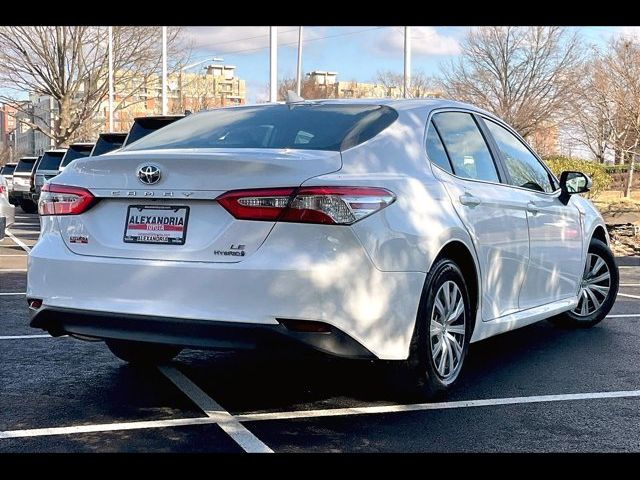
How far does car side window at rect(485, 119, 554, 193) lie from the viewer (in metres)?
5.71

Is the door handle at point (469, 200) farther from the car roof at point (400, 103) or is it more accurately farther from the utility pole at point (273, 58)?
the utility pole at point (273, 58)

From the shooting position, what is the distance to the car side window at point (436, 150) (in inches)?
186

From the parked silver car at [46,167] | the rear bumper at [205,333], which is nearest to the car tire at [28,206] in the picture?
the parked silver car at [46,167]

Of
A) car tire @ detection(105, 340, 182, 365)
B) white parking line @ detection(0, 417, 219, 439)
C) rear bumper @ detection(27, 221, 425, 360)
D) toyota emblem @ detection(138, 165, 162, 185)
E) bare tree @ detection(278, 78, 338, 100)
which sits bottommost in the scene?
white parking line @ detection(0, 417, 219, 439)

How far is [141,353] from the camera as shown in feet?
17.4

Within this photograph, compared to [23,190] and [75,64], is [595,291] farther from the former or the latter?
[75,64]

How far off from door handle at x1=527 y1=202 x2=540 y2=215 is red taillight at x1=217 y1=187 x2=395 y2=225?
209 centimetres

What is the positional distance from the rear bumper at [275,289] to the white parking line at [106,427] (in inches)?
19.7

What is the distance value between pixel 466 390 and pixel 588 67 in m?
27.0

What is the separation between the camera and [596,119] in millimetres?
32281

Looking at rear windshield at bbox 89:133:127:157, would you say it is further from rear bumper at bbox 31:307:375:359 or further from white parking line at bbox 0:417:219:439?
white parking line at bbox 0:417:219:439

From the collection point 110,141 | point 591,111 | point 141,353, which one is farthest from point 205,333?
point 591,111

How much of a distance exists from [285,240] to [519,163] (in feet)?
8.87

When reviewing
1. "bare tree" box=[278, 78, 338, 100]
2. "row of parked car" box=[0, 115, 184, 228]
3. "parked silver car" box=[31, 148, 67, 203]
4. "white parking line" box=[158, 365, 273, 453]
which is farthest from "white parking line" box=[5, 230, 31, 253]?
"bare tree" box=[278, 78, 338, 100]
